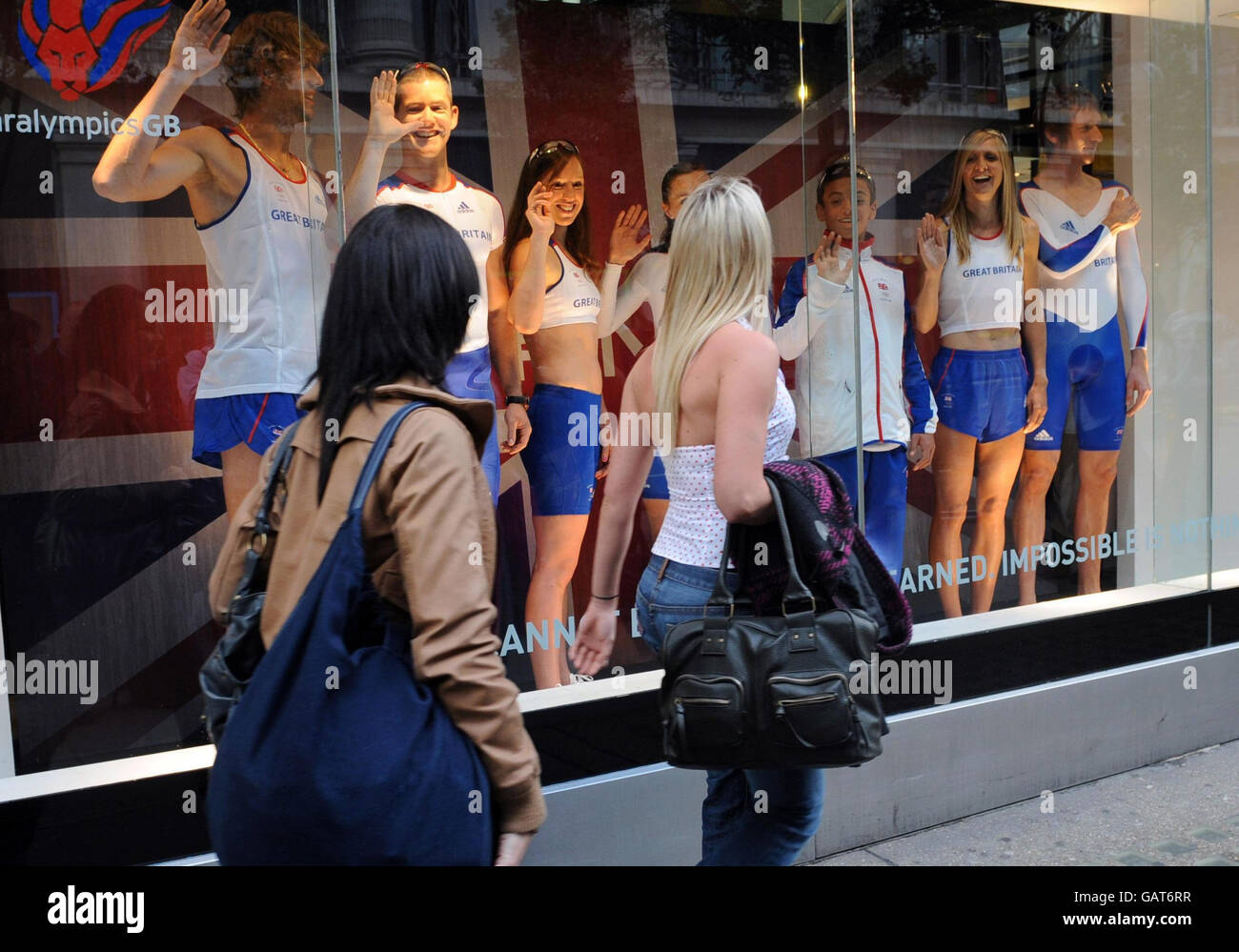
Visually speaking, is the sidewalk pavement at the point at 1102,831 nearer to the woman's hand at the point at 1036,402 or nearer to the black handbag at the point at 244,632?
the woman's hand at the point at 1036,402

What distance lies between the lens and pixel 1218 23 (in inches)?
209

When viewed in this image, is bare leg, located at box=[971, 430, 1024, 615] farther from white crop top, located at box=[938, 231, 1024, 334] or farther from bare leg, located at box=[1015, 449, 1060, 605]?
white crop top, located at box=[938, 231, 1024, 334]

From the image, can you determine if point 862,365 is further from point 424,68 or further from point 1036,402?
point 424,68

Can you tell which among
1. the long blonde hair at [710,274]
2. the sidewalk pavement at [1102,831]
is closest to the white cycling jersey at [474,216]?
the long blonde hair at [710,274]

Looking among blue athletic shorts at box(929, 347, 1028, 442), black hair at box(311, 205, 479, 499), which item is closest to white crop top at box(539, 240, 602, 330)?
blue athletic shorts at box(929, 347, 1028, 442)

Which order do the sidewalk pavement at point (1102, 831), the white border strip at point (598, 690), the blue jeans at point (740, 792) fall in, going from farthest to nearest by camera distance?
1. the sidewalk pavement at point (1102, 831)
2. the white border strip at point (598, 690)
3. the blue jeans at point (740, 792)

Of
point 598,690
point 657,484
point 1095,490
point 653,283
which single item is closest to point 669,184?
point 653,283

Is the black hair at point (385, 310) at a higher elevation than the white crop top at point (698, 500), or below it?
higher

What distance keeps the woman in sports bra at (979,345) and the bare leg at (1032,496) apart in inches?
3.0

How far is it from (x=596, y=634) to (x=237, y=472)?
1.43 metres

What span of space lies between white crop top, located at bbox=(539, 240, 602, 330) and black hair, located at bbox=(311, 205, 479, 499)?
2.36 meters

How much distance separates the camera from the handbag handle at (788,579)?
2.44 m

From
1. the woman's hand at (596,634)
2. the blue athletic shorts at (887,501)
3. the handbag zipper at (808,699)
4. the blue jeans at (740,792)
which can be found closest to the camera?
the handbag zipper at (808,699)

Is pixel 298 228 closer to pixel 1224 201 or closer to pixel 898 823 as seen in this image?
pixel 898 823
